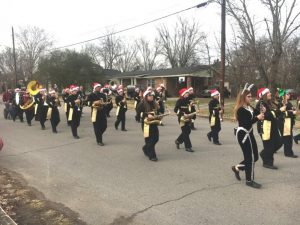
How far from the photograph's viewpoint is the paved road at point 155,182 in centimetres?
499

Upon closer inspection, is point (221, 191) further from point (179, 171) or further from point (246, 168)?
point (179, 171)

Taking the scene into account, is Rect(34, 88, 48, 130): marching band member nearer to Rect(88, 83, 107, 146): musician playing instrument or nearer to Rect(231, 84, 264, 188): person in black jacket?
Rect(88, 83, 107, 146): musician playing instrument

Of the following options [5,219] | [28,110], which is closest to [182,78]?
[28,110]

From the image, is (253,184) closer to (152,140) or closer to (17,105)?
(152,140)

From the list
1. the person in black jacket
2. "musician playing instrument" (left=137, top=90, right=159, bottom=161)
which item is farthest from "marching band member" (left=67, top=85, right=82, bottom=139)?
the person in black jacket

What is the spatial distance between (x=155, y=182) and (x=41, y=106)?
29.0 ft

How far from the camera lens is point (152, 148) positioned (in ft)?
27.6

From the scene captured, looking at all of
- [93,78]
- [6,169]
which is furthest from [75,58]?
[6,169]

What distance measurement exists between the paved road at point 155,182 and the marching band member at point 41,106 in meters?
3.06

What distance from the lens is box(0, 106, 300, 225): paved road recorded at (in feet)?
16.4

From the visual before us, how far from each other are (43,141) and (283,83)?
33.0 metres

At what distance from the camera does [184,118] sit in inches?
364

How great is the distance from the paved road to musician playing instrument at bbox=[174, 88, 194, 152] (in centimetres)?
27

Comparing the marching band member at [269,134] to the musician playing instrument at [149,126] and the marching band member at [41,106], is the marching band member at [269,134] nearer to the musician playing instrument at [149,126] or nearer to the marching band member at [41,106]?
the musician playing instrument at [149,126]
